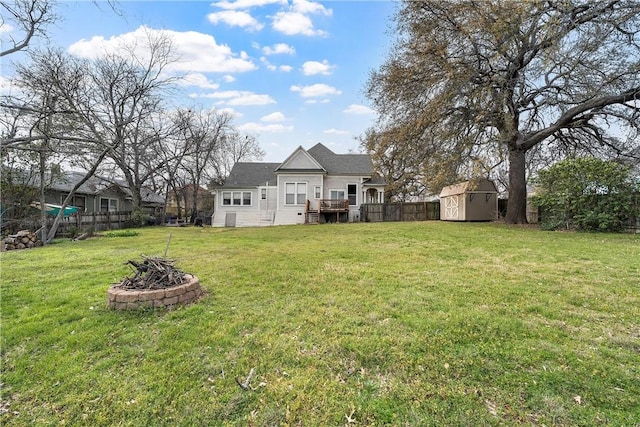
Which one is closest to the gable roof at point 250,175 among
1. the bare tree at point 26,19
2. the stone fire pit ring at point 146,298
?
the bare tree at point 26,19

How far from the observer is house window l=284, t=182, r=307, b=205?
70.7 ft

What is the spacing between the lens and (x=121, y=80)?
1950 cm

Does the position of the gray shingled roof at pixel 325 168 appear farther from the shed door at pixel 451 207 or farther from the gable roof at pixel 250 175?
the shed door at pixel 451 207

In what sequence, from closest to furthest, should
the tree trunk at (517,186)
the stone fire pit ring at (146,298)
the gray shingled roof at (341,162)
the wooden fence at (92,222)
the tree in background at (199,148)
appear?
the stone fire pit ring at (146,298) → the tree trunk at (517,186) → the wooden fence at (92,222) → the gray shingled roof at (341,162) → the tree in background at (199,148)

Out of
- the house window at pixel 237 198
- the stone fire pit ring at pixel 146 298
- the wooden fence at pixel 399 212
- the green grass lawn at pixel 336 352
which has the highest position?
the house window at pixel 237 198

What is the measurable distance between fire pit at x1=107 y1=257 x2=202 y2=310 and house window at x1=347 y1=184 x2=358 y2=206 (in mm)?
18569

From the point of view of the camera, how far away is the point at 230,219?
912 inches

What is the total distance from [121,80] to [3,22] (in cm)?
1811

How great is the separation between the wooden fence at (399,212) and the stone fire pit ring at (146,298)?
18.1m

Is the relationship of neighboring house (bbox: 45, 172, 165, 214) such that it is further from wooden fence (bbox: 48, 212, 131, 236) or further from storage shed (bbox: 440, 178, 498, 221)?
storage shed (bbox: 440, 178, 498, 221)

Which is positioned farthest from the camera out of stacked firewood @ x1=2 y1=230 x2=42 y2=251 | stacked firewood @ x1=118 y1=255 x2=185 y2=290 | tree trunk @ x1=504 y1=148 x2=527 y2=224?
tree trunk @ x1=504 y1=148 x2=527 y2=224

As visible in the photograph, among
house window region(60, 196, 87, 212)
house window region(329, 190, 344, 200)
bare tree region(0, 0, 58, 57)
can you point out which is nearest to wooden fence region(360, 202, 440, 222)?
house window region(329, 190, 344, 200)

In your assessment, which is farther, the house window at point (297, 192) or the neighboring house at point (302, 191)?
the house window at point (297, 192)

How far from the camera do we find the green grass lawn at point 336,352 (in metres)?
2.12
